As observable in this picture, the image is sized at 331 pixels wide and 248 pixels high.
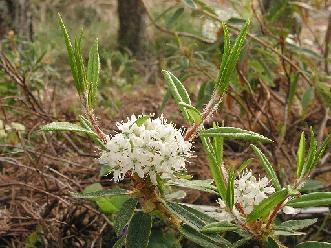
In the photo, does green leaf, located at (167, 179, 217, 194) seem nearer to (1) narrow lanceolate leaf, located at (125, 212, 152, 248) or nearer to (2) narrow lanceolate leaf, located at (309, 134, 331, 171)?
(1) narrow lanceolate leaf, located at (125, 212, 152, 248)

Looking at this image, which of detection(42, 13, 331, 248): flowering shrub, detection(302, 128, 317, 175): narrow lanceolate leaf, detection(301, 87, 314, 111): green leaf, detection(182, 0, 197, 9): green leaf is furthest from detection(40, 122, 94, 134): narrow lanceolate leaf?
detection(301, 87, 314, 111): green leaf

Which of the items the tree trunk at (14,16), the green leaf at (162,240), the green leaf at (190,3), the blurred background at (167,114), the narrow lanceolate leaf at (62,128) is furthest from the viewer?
the tree trunk at (14,16)

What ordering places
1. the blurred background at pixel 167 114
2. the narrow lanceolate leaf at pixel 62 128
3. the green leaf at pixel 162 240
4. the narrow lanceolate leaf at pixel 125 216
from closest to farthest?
1. the narrow lanceolate leaf at pixel 62 128
2. the narrow lanceolate leaf at pixel 125 216
3. the green leaf at pixel 162 240
4. the blurred background at pixel 167 114

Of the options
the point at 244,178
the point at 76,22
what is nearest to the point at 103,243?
the point at 244,178

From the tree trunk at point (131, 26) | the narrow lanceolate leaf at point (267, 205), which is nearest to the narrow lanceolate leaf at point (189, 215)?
the narrow lanceolate leaf at point (267, 205)

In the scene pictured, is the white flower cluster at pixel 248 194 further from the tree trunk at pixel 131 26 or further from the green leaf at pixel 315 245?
the tree trunk at pixel 131 26

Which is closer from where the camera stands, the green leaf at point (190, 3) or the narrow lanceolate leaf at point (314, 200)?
the narrow lanceolate leaf at point (314, 200)

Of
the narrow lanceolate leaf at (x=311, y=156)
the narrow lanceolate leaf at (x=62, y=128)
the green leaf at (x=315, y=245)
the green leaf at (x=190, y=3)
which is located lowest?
the green leaf at (x=315, y=245)
